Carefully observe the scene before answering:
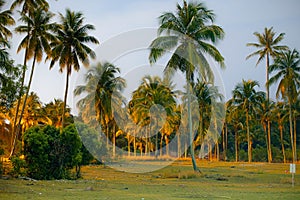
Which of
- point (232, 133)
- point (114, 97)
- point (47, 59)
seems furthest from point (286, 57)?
point (232, 133)

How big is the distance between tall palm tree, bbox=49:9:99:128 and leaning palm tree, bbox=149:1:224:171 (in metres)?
9.80

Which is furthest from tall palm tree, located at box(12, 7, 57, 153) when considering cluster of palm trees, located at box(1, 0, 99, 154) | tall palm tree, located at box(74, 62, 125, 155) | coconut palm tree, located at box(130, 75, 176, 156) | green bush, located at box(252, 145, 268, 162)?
green bush, located at box(252, 145, 268, 162)

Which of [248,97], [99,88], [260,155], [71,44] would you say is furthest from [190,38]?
[260,155]

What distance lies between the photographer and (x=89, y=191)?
18562 mm

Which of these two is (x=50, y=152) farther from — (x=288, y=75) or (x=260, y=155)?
(x=260, y=155)

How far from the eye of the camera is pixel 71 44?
4153cm

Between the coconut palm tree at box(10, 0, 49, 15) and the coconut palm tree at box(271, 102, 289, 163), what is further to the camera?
the coconut palm tree at box(271, 102, 289, 163)

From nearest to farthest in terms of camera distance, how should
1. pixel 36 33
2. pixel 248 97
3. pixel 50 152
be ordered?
pixel 50 152, pixel 36 33, pixel 248 97

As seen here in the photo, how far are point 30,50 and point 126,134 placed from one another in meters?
39.2

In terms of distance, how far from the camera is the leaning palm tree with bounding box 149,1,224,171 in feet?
111

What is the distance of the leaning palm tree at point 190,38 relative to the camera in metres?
33.7

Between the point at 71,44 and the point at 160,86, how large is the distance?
23110 mm

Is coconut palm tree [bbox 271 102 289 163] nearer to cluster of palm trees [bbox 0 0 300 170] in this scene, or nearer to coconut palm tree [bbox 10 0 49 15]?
cluster of palm trees [bbox 0 0 300 170]

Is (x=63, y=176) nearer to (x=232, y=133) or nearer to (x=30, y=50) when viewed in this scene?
(x=30, y=50)
